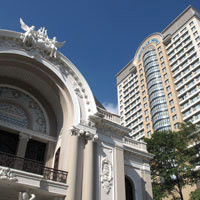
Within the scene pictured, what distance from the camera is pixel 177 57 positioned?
203 feet

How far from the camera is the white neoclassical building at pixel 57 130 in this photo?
13.1m

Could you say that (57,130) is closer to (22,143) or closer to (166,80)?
(22,143)

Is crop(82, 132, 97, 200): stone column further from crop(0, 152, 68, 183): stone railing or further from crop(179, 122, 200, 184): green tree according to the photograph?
crop(179, 122, 200, 184): green tree

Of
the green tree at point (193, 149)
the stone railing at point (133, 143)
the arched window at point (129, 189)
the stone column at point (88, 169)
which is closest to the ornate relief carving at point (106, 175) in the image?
the stone column at point (88, 169)

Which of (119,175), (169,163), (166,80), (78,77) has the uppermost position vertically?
(166,80)

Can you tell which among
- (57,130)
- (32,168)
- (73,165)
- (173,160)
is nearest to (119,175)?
(73,165)

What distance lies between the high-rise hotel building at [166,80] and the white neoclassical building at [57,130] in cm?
3940

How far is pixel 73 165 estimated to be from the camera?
43.0 feet

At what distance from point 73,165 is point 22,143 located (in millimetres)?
4091

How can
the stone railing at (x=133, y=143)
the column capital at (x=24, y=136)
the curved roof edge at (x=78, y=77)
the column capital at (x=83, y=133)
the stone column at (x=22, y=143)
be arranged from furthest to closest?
the stone railing at (x=133, y=143)
the curved roof edge at (x=78, y=77)
the column capital at (x=24, y=136)
the stone column at (x=22, y=143)
the column capital at (x=83, y=133)

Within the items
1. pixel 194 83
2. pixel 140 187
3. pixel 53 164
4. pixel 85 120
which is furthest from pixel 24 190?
pixel 194 83

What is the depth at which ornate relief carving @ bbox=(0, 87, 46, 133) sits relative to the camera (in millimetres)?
15477

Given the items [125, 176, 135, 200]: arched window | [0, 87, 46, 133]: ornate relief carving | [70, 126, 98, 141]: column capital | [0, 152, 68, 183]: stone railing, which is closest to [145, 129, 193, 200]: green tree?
[125, 176, 135, 200]: arched window

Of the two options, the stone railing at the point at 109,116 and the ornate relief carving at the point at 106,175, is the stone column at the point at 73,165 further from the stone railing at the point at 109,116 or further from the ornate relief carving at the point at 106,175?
the stone railing at the point at 109,116
